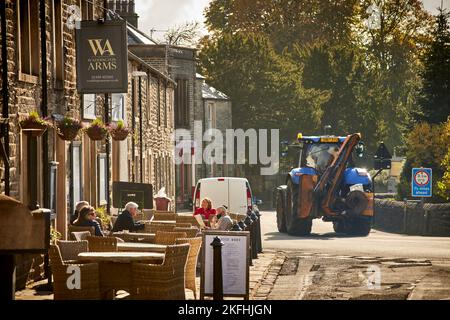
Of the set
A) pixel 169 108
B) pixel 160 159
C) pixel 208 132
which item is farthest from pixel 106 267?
pixel 208 132

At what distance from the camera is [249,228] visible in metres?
25.1

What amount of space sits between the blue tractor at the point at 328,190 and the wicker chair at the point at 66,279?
20.7 meters

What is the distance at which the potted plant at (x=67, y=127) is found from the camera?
22.9m

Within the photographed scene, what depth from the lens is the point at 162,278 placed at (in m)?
15.5

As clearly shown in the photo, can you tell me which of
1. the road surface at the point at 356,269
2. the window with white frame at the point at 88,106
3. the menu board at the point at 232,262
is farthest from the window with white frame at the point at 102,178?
the menu board at the point at 232,262

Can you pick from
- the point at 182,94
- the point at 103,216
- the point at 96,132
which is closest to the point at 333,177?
the point at 103,216

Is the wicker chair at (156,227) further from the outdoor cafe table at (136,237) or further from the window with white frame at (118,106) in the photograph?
the window with white frame at (118,106)

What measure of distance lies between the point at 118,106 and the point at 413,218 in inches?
615

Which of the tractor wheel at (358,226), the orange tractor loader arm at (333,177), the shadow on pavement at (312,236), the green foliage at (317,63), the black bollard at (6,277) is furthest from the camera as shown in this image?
the green foliage at (317,63)

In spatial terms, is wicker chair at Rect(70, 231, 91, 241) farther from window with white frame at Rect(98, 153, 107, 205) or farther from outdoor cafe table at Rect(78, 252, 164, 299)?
window with white frame at Rect(98, 153, 107, 205)
